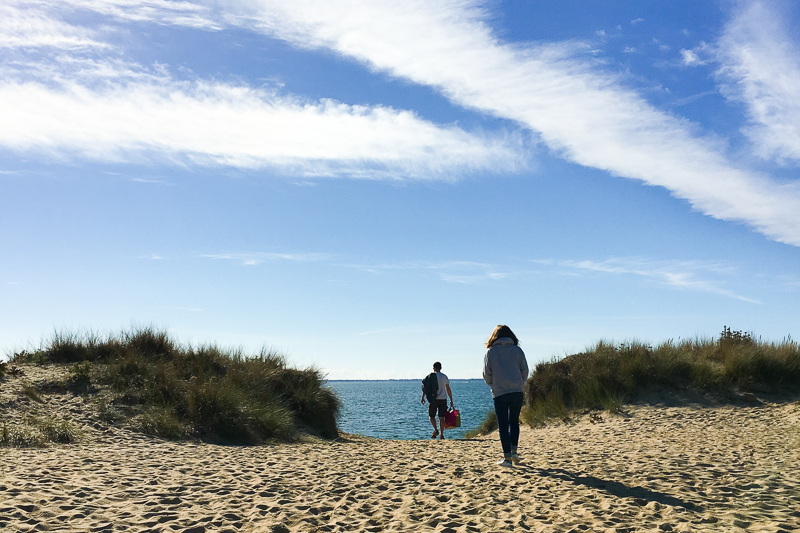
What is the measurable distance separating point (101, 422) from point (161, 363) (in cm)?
378

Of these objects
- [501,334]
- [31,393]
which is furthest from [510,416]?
[31,393]

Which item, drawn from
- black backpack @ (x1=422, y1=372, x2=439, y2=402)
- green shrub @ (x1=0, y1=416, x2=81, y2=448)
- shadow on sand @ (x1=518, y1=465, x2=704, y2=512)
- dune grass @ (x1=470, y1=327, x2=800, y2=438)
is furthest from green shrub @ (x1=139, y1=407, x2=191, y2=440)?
dune grass @ (x1=470, y1=327, x2=800, y2=438)

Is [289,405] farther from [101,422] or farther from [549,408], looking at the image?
[549,408]

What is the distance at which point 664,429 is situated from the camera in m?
13.3

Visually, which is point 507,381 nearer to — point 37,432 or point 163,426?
point 163,426

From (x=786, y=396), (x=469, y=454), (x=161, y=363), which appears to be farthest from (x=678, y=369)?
(x=161, y=363)

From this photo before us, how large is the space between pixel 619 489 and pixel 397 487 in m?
2.86

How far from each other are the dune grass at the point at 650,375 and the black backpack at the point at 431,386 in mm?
3606

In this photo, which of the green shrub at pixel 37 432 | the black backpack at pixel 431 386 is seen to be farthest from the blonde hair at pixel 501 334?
the green shrub at pixel 37 432

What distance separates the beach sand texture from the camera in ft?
19.5

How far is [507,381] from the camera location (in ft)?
29.6

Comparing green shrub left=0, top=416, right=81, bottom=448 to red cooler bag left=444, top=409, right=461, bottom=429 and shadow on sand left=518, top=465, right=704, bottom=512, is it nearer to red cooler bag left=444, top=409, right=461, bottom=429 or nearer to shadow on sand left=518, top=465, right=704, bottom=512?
shadow on sand left=518, top=465, right=704, bottom=512

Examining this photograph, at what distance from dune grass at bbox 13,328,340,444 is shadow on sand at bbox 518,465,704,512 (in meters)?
6.87

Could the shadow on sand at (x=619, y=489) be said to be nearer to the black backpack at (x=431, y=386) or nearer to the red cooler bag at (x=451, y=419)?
the red cooler bag at (x=451, y=419)
